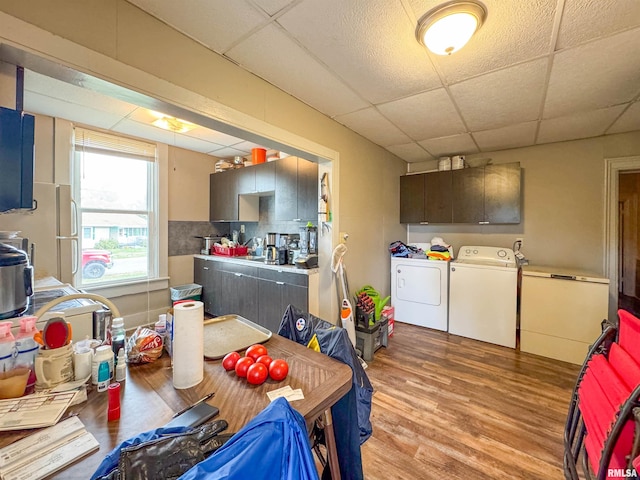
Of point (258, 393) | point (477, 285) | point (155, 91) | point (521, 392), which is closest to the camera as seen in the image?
point (258, 393)

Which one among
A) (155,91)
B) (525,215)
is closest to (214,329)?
(155,91)

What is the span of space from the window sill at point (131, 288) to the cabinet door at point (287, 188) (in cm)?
202

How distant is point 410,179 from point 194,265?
12.2 feet

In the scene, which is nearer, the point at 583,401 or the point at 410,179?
the point at 583,401

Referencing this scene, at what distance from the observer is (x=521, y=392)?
89.4 inches

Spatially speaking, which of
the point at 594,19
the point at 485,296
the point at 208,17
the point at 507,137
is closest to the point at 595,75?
the point at 594,19

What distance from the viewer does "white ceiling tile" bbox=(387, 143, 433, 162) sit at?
3577 millimetres

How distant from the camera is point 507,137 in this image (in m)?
3.16

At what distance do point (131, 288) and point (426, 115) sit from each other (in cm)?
418

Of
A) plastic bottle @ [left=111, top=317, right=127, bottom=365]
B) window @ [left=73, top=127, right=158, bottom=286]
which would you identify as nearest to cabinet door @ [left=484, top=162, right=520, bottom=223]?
plastic bottle @ [left=111, top=317, right=127, bottom=365]

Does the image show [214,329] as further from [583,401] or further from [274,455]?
[583,401]

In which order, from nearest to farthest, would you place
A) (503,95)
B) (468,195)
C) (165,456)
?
(165,456)
(503,95)
(468,195)

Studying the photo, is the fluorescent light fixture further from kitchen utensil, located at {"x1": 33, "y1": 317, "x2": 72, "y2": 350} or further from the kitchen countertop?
kitchen utensil, located at {"x1": 33, "y1": 317, "x2": 72, "y2": 350}

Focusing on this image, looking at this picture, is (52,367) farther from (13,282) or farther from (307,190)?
(307,190)
